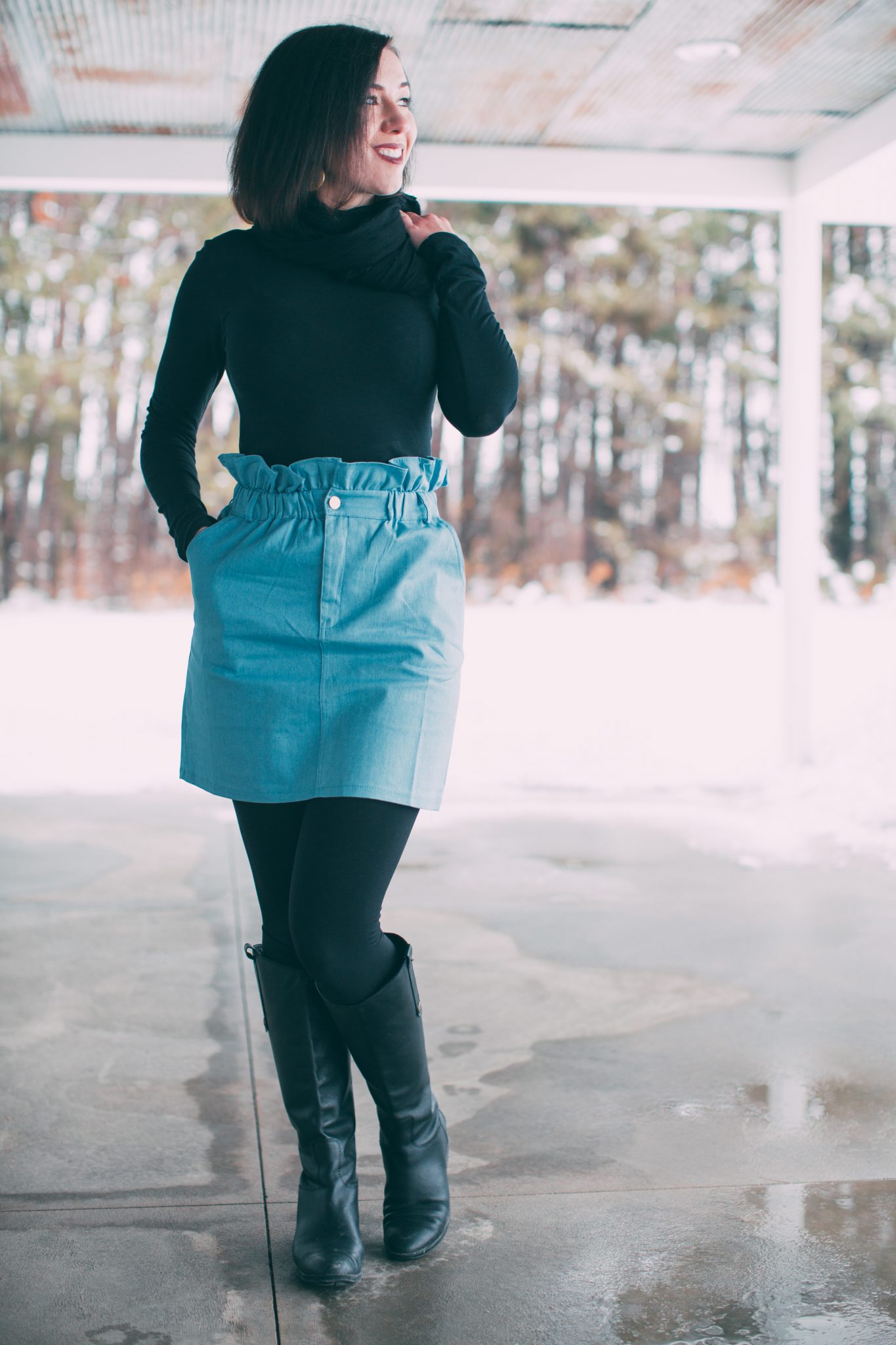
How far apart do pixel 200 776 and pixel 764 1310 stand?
929 millimetres

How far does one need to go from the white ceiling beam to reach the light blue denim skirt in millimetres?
3942

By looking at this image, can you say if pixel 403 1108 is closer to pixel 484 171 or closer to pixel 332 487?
pixel 332 487

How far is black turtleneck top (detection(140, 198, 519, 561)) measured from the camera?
161 cm

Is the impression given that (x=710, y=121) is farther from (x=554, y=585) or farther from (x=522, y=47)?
(x=554, y=585)

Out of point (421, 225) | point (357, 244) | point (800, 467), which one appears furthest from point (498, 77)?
point (357, 244)

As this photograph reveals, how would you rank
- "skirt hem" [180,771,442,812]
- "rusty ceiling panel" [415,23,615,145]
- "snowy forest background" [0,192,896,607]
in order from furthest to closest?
"snowy forest background" [0,192,896,607]
"rusty ceiling panel" [415,23,615,145]
"skirt hem" [180,771,442,812]

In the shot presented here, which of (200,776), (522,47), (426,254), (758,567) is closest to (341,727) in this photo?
(200,776)

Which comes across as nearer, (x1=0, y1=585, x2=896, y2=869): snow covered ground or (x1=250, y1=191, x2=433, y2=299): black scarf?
(x1=250, y1=191, x2=433, y2=299): black scarf

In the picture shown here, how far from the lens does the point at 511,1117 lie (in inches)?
88.0

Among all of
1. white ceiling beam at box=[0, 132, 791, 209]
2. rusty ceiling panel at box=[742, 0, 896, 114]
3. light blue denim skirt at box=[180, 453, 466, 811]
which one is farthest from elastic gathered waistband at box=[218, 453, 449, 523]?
white ceiling beam at box=[0, 132, 791, 209]

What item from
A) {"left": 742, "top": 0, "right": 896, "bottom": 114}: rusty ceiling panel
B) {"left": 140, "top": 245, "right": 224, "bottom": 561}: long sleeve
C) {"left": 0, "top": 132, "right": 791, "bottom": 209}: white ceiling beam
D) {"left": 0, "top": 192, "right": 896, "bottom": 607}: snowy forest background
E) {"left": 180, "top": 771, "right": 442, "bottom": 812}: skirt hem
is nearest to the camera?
{"left": 180, "top": 771, "right": 442, "bottom": 812}: skirt hem

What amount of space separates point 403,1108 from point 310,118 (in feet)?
3.98

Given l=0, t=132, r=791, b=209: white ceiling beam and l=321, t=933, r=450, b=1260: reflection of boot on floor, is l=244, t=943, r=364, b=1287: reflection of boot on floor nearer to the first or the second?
l=321, t=933, r=450, b=1260: reflection of boot on floor

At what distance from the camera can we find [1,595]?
38.0 ft
